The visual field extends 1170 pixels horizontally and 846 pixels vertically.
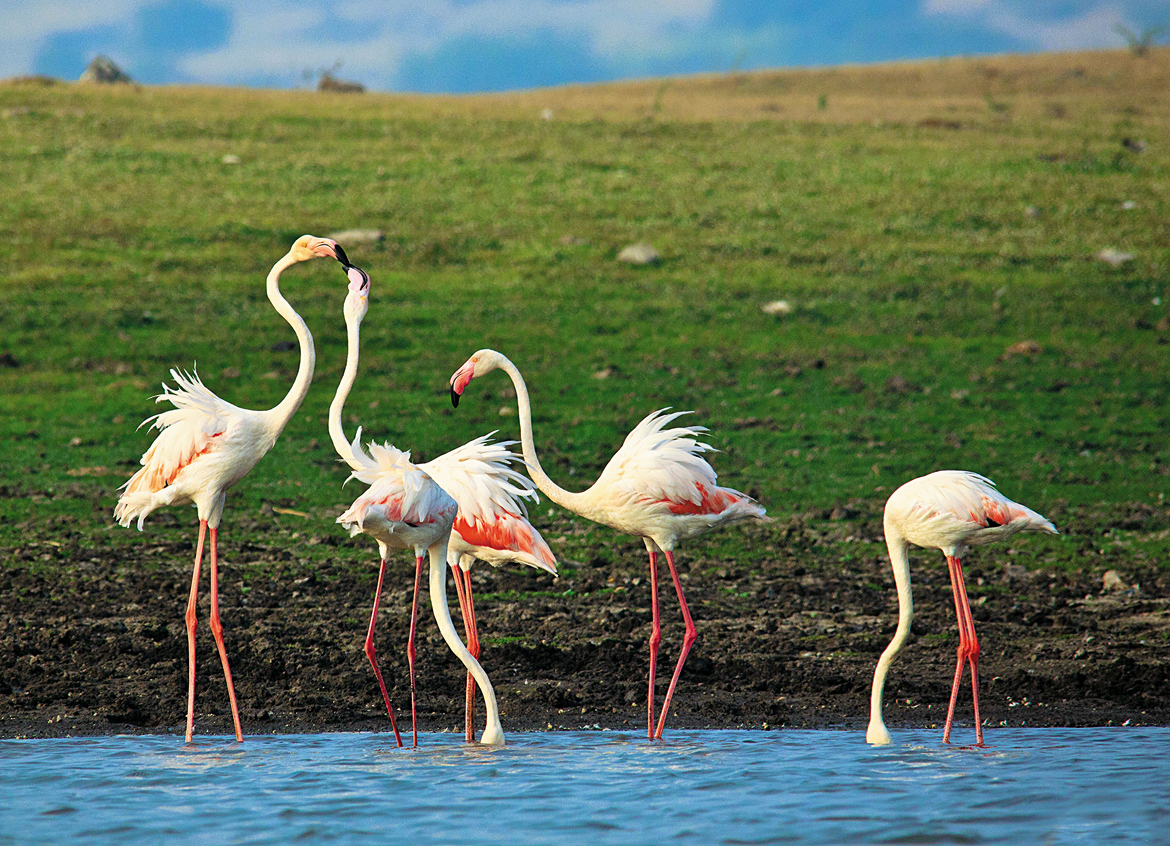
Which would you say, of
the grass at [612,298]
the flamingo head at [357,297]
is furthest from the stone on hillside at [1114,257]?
the flamingo head at [357,297]

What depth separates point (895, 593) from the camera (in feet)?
30.8

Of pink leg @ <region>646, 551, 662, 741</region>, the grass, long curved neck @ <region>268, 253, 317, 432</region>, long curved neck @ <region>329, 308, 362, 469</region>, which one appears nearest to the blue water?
pink leg @ <region>646, 551, 662, 741</region>

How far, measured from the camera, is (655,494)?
286 inches

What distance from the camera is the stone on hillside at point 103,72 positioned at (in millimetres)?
43347

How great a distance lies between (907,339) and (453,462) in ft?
37.9

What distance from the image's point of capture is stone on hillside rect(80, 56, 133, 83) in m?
43.3

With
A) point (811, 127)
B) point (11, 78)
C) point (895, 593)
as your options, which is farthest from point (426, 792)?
point (11, 78)

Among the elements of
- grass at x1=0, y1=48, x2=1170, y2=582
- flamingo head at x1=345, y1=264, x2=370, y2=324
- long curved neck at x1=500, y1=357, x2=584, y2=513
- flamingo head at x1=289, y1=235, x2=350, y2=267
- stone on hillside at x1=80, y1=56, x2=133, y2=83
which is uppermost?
stone on hillside at x1=80, y1=56, x2=133, y2=83

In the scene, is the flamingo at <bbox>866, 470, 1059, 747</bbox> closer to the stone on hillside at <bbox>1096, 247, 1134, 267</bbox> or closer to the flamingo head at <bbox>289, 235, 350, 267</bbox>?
the flamingo head at <bbox>289, 235, 350, 267</bbox>

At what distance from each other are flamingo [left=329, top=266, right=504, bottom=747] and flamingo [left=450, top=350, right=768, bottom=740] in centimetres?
67

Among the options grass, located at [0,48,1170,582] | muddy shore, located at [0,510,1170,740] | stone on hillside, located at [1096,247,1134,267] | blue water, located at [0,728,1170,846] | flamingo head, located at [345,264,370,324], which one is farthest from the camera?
stone on hillside, located at [1096,247,1134,267]

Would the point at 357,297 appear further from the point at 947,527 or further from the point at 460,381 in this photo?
the point at 947,527

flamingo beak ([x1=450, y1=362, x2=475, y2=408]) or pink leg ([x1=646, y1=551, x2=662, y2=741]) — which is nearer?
flamingo beak ([x1=450, y1=362, x2=475, y2=408])

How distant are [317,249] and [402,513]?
1.42 metres
